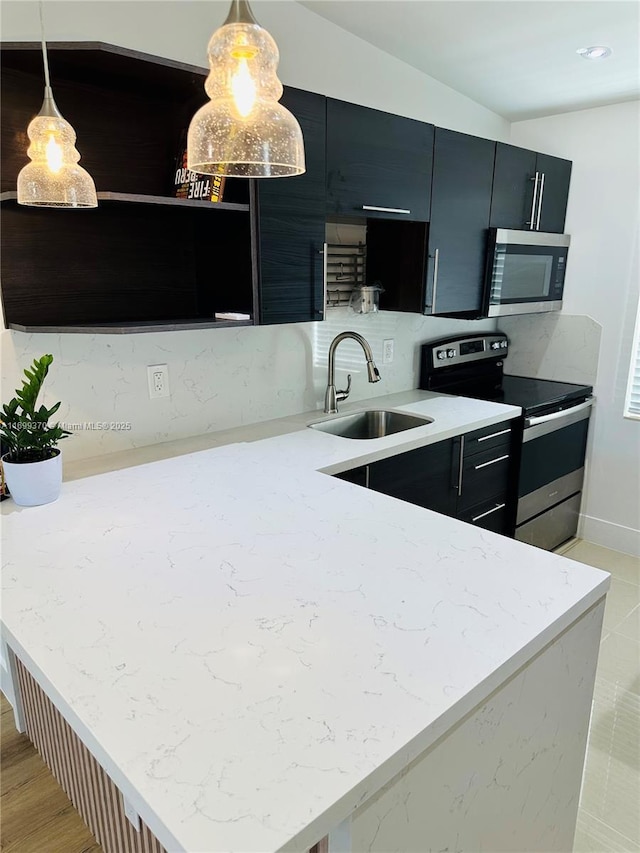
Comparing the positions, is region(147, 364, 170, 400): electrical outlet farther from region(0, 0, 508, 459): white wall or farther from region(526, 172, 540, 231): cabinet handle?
region(526, 172, 540, 231): cabinet handle

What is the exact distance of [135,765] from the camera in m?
0.73

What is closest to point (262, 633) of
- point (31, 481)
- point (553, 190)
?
point (31, 481)

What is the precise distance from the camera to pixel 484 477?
2.70 metres

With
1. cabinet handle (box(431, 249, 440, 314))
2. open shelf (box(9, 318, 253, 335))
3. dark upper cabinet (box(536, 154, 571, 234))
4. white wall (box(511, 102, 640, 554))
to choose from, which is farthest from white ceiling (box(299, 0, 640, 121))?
open shelf (box(9, 318, 253, 335))

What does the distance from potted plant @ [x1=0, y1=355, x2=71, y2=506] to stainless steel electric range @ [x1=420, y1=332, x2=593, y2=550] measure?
6.88 ft

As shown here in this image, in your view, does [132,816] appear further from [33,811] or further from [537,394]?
[537,394]

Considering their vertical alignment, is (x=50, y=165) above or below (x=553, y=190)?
below

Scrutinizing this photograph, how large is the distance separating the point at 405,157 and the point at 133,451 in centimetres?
158

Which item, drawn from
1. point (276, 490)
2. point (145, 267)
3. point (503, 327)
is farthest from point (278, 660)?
point (503, 327)

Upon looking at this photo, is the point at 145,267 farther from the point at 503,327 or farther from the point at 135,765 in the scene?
the point at 503,327

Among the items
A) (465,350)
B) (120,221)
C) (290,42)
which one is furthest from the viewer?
(465,350)

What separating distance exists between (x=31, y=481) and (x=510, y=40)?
2418mm

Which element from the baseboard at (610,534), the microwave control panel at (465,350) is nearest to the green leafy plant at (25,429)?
the microwave control panel at (465,350)

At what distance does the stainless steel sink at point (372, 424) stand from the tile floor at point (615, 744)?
51.1 inches
